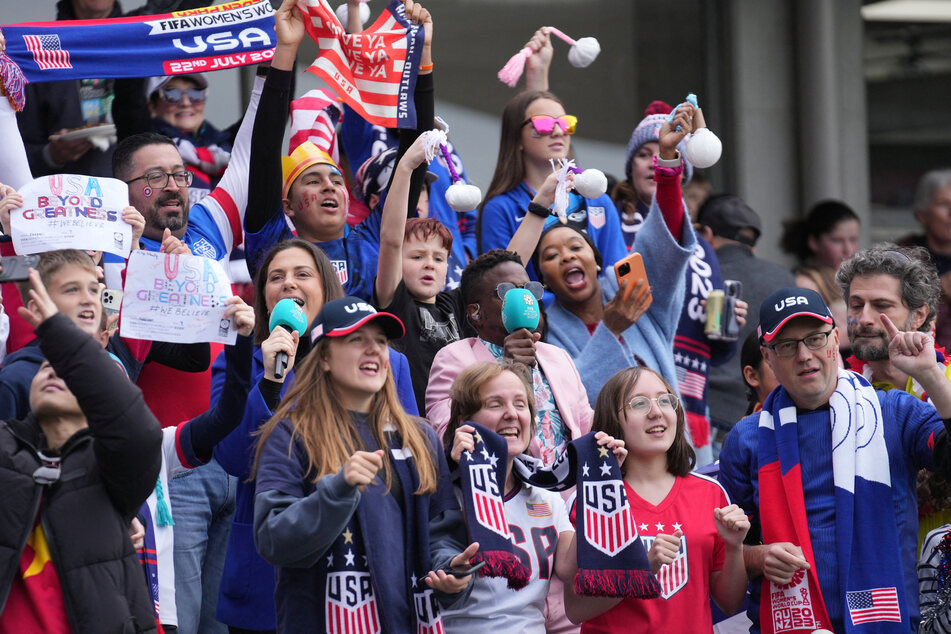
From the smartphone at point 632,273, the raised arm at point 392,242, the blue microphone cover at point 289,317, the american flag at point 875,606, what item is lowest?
the american flag at point 875,606

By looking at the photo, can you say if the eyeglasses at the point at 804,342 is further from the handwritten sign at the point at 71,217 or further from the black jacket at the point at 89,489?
the handwritten sign at the point at 71,217

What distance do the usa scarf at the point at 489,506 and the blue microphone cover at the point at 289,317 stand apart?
68cm

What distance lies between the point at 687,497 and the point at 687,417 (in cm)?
151

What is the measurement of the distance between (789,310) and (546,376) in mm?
949

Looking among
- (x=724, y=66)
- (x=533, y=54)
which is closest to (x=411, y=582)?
(x=533, y=54)

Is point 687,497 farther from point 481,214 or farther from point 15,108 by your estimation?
point 15,108

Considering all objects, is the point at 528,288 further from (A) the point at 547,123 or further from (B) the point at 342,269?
(A) the point at 547,123

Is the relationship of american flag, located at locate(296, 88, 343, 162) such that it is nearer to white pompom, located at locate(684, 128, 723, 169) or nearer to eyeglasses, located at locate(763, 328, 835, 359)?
white pompom, located at locate(684, 128, 723, 169)

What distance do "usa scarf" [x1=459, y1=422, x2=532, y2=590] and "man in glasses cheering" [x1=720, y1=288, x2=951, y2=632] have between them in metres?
0.90

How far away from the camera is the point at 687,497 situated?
4633mm

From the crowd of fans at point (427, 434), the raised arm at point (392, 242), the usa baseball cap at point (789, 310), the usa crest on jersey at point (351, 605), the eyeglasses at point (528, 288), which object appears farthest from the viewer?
the raised arm at point (392, 242)

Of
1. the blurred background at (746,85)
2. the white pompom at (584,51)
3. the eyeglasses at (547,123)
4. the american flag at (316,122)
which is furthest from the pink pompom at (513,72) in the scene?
the blurred background at (746,85)

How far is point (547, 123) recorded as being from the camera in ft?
21.0

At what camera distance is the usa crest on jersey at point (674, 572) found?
4.46 metres
